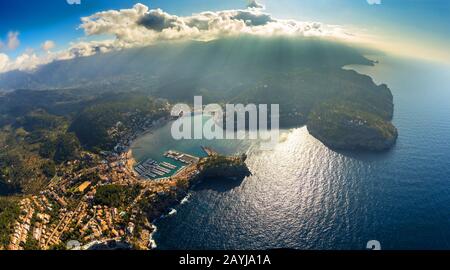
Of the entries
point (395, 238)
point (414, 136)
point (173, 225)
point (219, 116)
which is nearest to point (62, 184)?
point (173, 225)

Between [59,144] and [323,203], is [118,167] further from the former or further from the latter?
[323,203]

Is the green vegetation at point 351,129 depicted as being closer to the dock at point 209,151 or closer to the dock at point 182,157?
the dock at point 209,151

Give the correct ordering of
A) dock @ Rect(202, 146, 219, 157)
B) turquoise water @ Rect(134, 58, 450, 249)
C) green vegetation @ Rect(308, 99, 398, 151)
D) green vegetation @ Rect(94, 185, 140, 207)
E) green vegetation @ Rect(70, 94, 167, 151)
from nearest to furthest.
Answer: turquoise water @ Rect(134, 58, 450, 249)
green vegetation @ Rect(94, 185, 140, 207)
green vegetation @ Rect(308, 99, 398, 151)
dock @ Rect(202, 146, 219, 157)
green vegetation @ Rect(70, 94, 167, 151)

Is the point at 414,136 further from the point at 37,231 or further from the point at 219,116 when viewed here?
the point at 37,231

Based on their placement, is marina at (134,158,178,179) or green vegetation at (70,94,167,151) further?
green vegetation at (70,94,167,151)

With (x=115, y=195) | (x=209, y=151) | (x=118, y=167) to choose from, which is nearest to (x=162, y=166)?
(x=118, y=167)

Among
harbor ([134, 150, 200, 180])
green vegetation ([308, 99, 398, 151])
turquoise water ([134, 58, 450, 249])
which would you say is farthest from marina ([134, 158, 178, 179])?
green vegetation ([308, 99, 398, 151])

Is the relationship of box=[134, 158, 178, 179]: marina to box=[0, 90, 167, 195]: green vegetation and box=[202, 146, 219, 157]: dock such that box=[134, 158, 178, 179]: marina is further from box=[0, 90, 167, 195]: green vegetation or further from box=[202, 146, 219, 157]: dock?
box=[0, 90, 167, 195]: green vegetation
